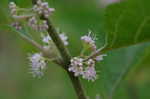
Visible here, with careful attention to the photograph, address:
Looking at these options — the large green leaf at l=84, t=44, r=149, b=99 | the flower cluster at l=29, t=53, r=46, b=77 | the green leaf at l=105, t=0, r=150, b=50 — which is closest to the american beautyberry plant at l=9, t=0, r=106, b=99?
the flower cluster at l=29, t=53, r=46, b=77

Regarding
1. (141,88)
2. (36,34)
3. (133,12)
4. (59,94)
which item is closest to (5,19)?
(133,12)

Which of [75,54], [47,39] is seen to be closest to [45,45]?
[47,39]

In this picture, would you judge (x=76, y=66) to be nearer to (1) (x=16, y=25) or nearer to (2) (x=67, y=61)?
(2) (x=67, y=61)

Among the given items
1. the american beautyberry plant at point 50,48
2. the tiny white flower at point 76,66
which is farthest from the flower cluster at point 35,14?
the tiny white flower at point 76,66

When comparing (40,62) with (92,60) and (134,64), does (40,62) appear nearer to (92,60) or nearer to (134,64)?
(92,60)

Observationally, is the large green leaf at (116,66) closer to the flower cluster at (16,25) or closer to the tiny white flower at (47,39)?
Result: the tiny white flower at (47,39)

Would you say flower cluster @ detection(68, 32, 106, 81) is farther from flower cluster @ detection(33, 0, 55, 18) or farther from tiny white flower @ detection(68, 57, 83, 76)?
flower cluster @ detection(33, 0, 55, 18)
